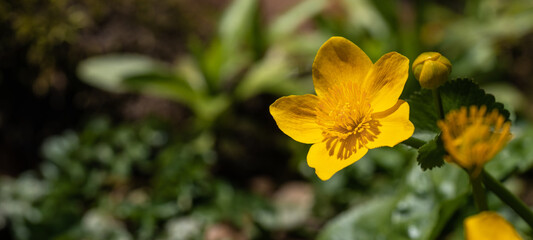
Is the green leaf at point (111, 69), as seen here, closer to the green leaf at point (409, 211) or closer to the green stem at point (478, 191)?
the green leaf at point (409, 211)

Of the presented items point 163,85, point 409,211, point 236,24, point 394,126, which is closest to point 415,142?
point 394,126

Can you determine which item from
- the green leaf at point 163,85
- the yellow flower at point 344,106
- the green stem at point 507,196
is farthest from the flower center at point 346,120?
the green leaf at point 163,85

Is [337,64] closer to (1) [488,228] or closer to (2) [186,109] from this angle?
(1) [488,228]

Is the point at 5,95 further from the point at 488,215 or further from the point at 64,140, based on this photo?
the point at 488,215

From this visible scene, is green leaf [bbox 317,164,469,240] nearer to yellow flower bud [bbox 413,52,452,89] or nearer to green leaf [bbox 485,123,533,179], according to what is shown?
green leaf [bbox 485,123,533,179]

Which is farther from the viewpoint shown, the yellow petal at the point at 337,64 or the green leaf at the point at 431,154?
the yellow petal at the point at 337,64

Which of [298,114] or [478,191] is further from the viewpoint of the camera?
[298,114]
